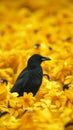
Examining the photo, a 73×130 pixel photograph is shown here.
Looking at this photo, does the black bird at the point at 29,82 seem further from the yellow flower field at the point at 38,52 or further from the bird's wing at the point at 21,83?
the yellow flower field at the point at 38,52

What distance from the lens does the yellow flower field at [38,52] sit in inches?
439

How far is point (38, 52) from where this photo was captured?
17.1 m

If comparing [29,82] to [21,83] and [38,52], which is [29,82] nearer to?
[21,83]

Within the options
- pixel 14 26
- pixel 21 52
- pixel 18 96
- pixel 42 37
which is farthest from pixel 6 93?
pixel 14 26

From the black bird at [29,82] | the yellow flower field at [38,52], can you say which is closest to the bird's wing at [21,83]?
the black bird at [29,82]

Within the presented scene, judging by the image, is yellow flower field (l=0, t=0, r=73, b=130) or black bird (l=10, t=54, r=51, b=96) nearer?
yellow flower field (l=0, t=0, r=73, b=130)

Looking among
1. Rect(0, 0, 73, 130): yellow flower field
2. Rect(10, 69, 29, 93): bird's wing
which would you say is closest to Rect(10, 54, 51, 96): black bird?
Rect(10, 69, 29, 93): bird's wing

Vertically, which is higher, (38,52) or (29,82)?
(38,52)

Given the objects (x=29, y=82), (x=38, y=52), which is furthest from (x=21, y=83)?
(x=38, y=52)

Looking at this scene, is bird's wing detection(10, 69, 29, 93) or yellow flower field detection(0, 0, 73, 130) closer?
yellow flower field detection(0, 0, 73, 130)

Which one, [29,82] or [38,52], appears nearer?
[29,82]

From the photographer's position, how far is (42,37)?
66.5 feet

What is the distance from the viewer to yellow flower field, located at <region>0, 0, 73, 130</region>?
11.2m

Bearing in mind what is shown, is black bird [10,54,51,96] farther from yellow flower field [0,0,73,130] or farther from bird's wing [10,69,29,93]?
yellow flower field [0,0,73,130]
